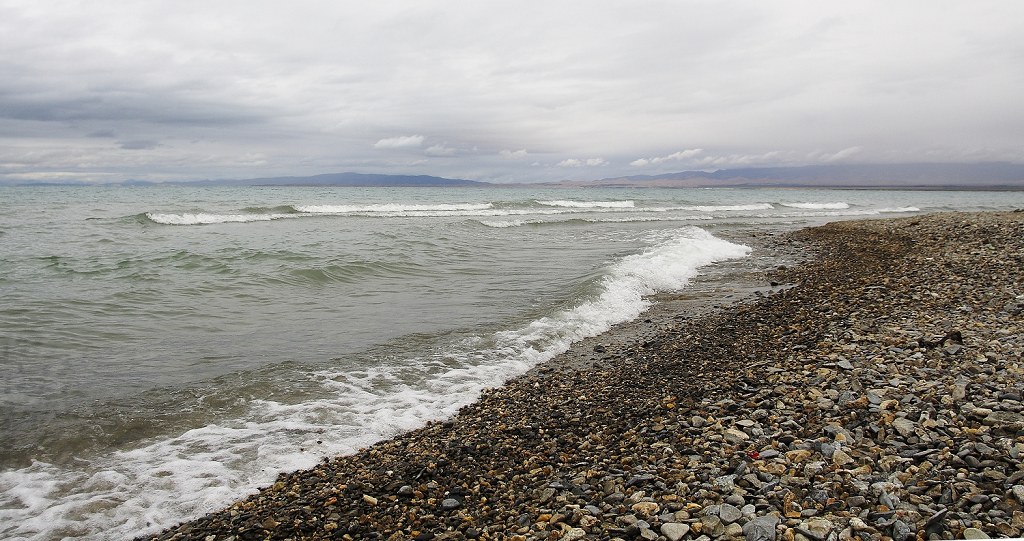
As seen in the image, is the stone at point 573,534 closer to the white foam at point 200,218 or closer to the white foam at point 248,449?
the white foam at point 248,449

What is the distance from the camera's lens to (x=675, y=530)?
3.53m

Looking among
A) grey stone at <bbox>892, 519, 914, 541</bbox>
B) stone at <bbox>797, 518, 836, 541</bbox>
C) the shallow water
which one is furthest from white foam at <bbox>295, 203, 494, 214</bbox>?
grey stone at <bbox>892, 519, 914, 541</bbox>

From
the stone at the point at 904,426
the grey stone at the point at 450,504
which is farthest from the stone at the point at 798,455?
the grey stone at the point at 450,504

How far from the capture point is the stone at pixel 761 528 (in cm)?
336

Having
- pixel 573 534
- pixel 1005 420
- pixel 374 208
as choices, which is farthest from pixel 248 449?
pixel 374 208

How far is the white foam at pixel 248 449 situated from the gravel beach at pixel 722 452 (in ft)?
1.13

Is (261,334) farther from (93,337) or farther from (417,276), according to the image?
(417,276)

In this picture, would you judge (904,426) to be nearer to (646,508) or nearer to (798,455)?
(798,455)

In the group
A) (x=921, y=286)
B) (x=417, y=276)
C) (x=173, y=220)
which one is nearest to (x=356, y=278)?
(x=417, y=276)

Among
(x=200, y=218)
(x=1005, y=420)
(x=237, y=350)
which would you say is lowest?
(x=237, y=350)

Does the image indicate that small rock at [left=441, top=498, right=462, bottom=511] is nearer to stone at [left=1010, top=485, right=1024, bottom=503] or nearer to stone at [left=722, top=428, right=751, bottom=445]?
stone at [left=722, top=428, right=751, bottom=445]

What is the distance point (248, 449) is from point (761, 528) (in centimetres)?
471

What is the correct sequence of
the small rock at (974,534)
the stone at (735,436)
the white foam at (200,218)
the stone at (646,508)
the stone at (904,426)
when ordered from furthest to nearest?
1. the white foam at (200,218)
2. the stone at (735,436)
3. the stone at (904,426)
4. the stone at (646,508)
5. the small rock at (974,534)

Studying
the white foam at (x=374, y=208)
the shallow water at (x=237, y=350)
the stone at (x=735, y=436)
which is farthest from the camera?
the white foam at (x=374, y=208)
